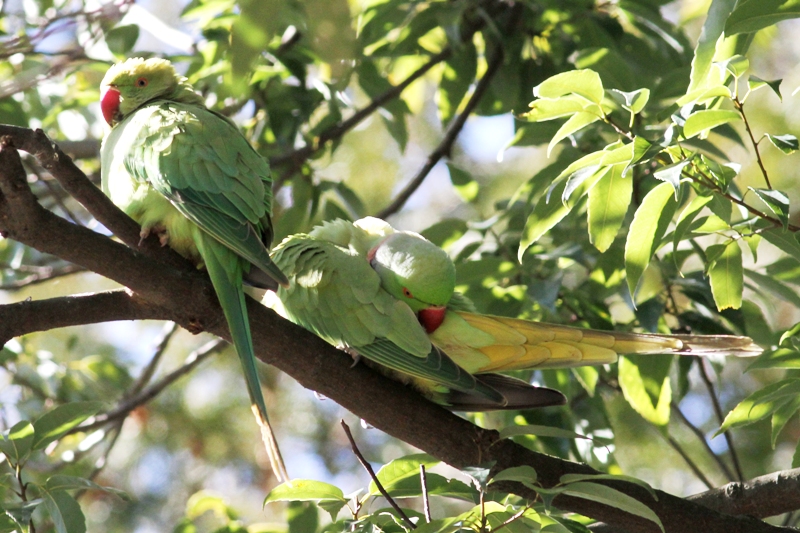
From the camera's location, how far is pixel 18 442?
1747 millimetres

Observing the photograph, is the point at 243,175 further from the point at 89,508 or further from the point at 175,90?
the point at 89,508

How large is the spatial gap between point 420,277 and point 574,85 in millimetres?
765

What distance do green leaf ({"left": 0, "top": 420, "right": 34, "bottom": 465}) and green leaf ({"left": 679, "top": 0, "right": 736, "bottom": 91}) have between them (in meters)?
1.61

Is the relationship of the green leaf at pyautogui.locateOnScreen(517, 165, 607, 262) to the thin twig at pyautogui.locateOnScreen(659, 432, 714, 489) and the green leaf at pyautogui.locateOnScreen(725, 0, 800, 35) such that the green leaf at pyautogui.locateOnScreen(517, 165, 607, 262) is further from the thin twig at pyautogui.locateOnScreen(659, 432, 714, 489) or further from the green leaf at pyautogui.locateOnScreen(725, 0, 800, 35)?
the thin twig at pyautogui.locateOnScreen(659, 432, 714, 489)

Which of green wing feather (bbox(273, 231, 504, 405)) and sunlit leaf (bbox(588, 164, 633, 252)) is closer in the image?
sunlit leaf (bbox(588, 164, 633, 252))

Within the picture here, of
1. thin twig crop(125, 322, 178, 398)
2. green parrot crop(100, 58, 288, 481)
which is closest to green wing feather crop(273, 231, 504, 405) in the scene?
green parrot crop(100, 58, 288, 481)

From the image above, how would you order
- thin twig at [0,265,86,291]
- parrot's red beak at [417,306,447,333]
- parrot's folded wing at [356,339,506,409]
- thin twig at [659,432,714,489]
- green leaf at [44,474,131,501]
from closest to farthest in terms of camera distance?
green leaf at [44,474,131,501] < parrot's folded wing at [356,339,506,409] < parrot's red beak at [417,306,447,333] < thin twig at [659,432,714,489] < thin twig at [0,265,86,291]

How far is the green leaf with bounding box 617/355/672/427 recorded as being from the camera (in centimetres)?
235

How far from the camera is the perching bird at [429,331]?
2.06 metres

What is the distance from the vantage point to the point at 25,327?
1.63m

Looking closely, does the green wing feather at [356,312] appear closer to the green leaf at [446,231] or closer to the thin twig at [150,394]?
the green leaf at [446,231]

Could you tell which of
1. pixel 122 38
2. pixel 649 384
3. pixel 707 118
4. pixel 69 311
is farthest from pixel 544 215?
pixel 122 38

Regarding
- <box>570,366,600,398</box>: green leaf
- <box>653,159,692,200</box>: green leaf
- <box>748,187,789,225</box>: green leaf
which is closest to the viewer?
<box>653,159,692,200</box>: green leaf

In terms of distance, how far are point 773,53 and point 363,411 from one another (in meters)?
5.92
